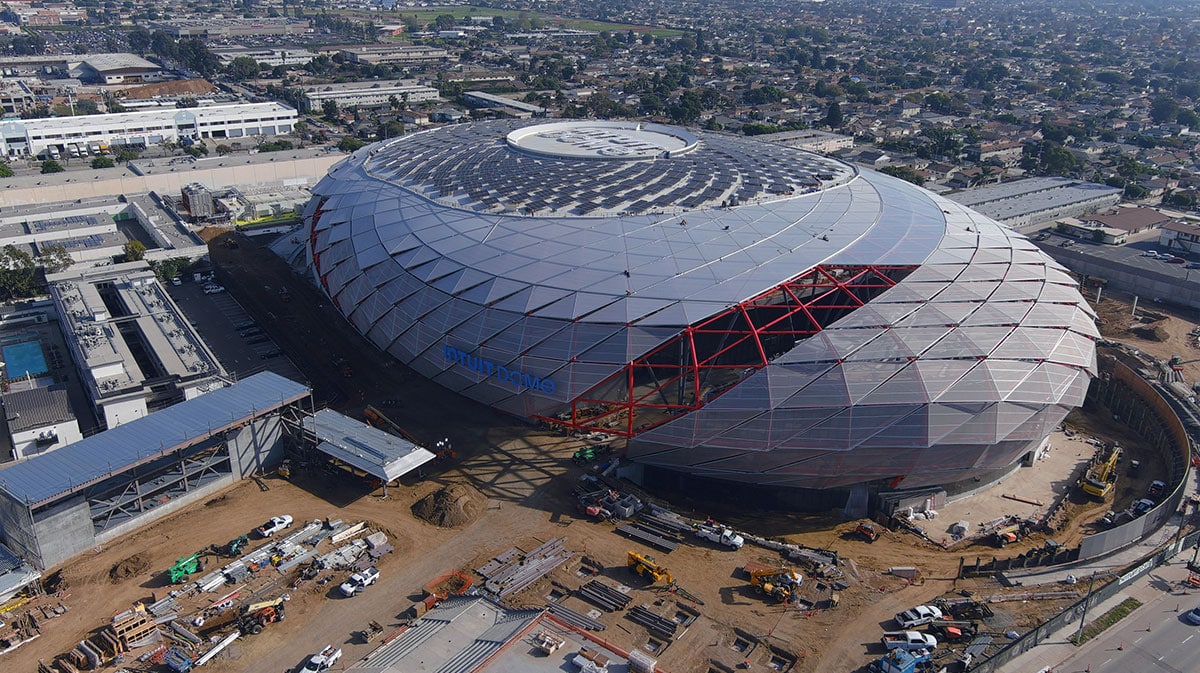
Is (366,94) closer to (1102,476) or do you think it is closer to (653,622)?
(1102,476)

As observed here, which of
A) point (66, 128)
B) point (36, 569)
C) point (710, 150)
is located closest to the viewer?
point (36, 569)

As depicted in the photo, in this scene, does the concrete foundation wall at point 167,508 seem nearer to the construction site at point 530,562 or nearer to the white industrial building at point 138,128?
the construction site at point 530,562

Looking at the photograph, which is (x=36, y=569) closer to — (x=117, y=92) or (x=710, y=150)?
(x=710, y=150)

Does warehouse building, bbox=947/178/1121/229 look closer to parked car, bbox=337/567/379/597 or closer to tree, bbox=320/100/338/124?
parked car, bbox=337/567/379/597

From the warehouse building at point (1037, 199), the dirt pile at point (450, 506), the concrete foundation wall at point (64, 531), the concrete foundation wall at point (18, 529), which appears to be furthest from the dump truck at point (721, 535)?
A: the warehouse building at point (1037, 199)

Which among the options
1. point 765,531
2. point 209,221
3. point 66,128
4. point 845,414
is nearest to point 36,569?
point 765,531

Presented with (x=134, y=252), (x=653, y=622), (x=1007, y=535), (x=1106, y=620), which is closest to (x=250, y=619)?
(x=653, y=622)

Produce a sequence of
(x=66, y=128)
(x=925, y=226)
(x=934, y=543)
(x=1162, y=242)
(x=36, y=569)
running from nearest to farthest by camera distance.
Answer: (x=36, y=569), (x=934, y=543), (x=925, y=226), (x=1162, y=242), (x=66, y=128)
